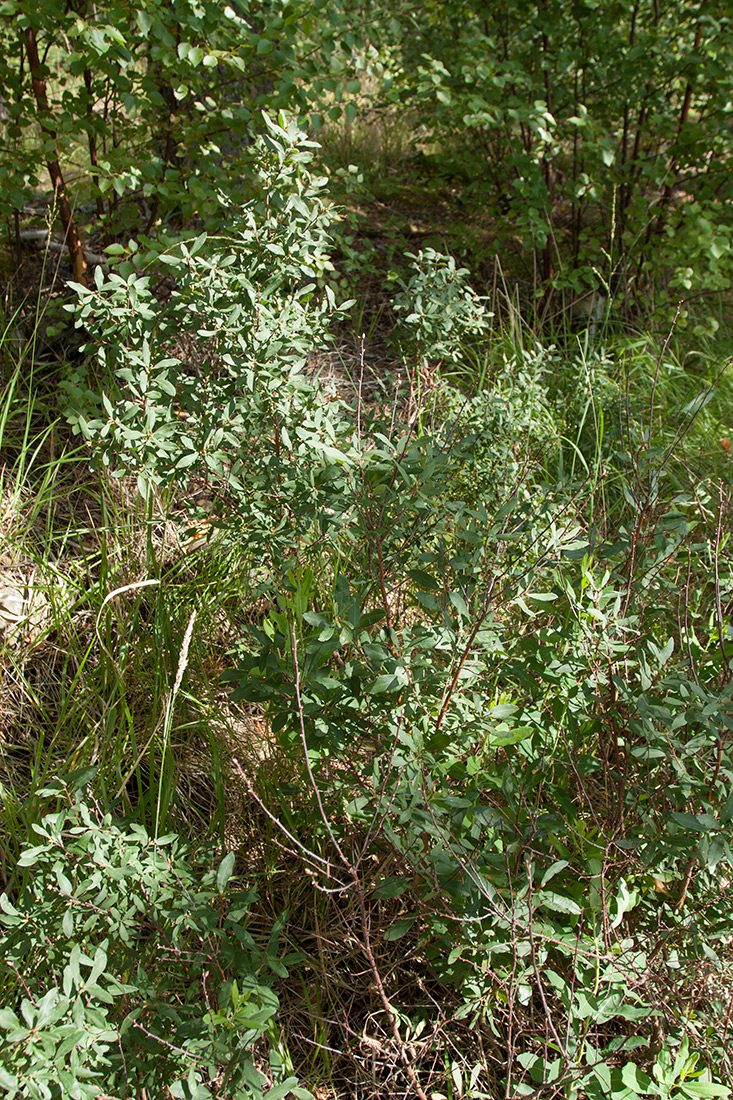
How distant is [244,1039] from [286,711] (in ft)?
1.68

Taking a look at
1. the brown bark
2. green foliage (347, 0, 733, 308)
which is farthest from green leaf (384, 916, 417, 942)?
green foliage (347, 0, 733, 308)

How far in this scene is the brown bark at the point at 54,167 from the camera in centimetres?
298

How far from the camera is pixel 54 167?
10.1ft

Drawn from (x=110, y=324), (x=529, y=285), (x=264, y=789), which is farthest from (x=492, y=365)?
(x=264, y=789)

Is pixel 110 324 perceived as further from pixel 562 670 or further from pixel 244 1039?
pixel 244 1039

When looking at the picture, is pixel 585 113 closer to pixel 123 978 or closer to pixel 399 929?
pixel 399 929

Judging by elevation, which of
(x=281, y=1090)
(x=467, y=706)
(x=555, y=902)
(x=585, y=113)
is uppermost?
(x=585, y=113)

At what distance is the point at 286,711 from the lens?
1.57 meters

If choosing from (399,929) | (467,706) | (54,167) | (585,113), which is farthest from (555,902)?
(585,113)

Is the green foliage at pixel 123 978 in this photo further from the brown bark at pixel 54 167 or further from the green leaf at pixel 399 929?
the brown bark at pixel 54 167

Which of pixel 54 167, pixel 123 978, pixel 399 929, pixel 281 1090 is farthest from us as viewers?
pixel 54 167

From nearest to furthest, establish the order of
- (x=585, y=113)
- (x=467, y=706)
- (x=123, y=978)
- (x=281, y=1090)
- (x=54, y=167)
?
1. (x=281, y=1090)
2. (x=123, y=978)
3. (x=467, y=706)
4. (x=54, y=167)
5. (x=585, y=113)

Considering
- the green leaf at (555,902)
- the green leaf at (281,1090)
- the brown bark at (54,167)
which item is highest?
the brown bark at (54,167)

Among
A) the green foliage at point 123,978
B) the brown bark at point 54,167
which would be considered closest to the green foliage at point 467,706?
the green foliage at point 123,978
